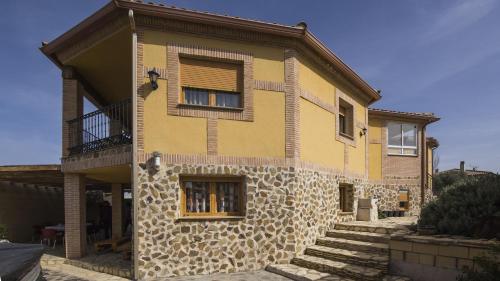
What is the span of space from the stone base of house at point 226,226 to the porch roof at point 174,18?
362 centimetres

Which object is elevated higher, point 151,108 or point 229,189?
point 151,108

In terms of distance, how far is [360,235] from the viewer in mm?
9656

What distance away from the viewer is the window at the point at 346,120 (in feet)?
43.4

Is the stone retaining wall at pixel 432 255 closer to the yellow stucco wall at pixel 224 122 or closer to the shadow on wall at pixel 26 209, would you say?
the yellow stucco wall at pixel 224 122

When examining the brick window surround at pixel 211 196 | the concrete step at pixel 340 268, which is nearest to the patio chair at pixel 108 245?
the brick window surround at pixel 211 196

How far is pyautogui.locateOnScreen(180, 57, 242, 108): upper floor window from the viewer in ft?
29.1

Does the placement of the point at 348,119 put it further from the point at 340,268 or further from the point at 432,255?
the point at 432,255

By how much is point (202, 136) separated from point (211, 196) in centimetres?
157

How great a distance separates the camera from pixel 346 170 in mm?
12508

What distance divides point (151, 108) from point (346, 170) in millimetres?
7388

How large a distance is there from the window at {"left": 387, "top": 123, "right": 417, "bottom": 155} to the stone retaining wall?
990 centimetres

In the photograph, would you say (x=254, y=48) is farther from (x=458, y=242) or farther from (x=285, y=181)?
(x=458, y=242)

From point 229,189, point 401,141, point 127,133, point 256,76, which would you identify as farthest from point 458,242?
point 401,141

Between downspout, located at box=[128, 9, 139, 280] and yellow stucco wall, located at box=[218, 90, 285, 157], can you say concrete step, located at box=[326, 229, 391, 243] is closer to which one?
yellow stucco wall, located at box=[218, 90, 285, 157]
